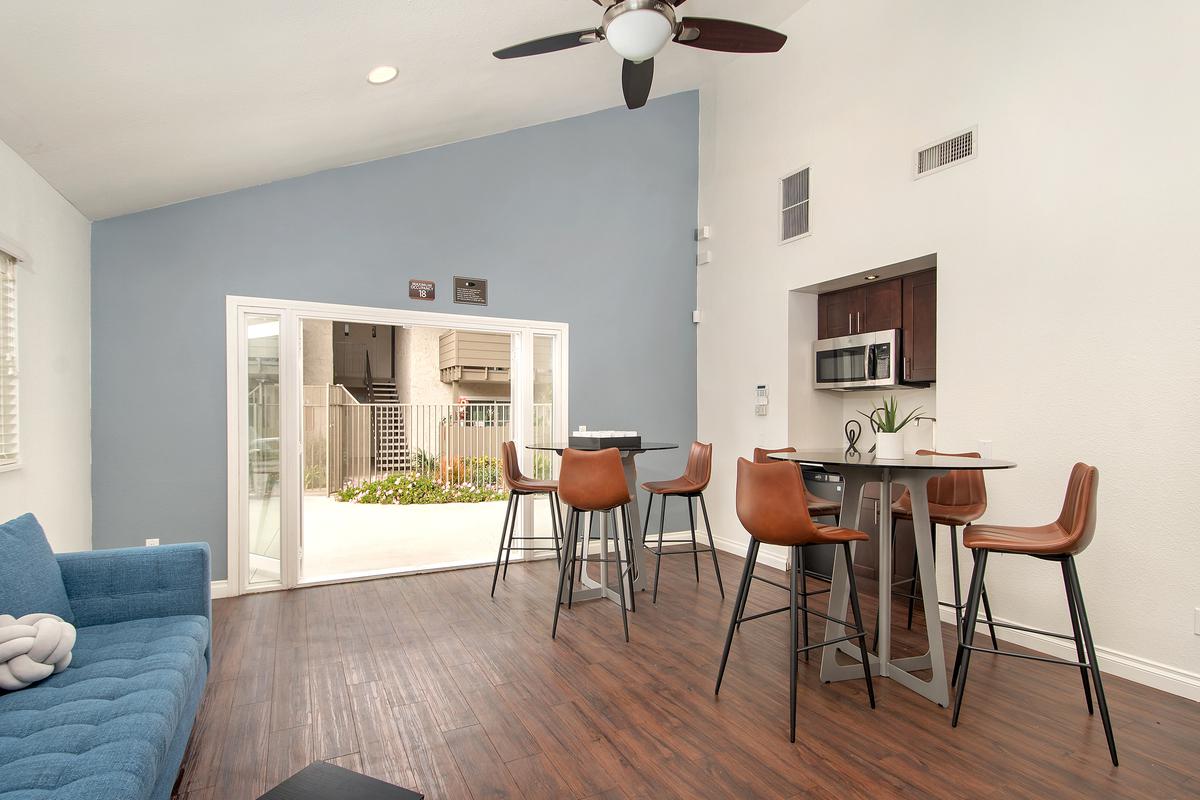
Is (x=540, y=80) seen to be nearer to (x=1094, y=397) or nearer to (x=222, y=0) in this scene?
(x=222, y=0)

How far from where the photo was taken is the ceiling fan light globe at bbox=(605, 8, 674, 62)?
8.02ft

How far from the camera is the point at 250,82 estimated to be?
9.28 ft

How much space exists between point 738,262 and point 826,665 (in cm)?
355

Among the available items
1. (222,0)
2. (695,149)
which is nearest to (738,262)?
(695,149)

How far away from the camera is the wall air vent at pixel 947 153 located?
356 centimetres

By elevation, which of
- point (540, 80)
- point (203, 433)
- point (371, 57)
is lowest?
point (203, 433)

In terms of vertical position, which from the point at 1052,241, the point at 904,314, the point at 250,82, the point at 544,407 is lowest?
the point at 544,407

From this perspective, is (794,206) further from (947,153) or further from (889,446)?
(889,446)

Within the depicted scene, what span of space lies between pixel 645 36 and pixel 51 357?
3405mm

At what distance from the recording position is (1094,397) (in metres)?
3.02

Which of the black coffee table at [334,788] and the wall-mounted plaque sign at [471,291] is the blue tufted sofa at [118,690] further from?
the wall-mounted plaque sign at [471,291]

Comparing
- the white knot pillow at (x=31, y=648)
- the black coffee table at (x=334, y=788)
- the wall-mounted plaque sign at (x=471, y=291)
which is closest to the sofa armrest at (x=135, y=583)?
the white knot pillow at (x=31, y=648)

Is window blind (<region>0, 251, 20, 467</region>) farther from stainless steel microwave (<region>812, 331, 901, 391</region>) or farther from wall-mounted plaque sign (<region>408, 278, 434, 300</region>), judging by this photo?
stainless steel microwave (<region>812, 331, 901, 391</region>)

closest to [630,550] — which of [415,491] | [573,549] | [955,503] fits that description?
A: [573,549]
